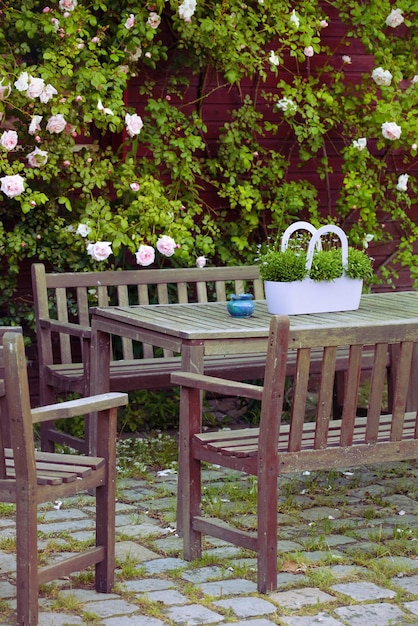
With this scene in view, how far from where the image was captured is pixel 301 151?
7.12 metres

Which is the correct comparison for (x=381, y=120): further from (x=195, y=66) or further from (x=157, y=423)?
(x=157, y=423)

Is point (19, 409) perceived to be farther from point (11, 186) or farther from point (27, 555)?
point (11, 186)

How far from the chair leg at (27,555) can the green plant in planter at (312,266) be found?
6.17 ft

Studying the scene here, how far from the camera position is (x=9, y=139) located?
229 inches

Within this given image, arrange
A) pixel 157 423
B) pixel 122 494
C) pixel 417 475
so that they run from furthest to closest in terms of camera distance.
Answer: pixel 157 423, pixel 417 475, pixel 122 494

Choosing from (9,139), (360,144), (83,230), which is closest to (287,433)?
(83,230)

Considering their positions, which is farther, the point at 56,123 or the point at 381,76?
the point at 381,76

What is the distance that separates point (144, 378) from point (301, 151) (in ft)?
7.37

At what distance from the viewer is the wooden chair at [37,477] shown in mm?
3340

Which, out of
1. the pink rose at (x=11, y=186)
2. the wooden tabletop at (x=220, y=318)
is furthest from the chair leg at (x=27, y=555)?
the pink rose at (x=11, y=186)

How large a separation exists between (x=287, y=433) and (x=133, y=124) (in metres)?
2.53

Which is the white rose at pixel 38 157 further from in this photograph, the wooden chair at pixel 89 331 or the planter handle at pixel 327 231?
the planter handle at pixel 327 231

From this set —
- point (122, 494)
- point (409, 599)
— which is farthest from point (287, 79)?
point (409, 599)

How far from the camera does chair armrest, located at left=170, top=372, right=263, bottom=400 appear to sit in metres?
3.77
